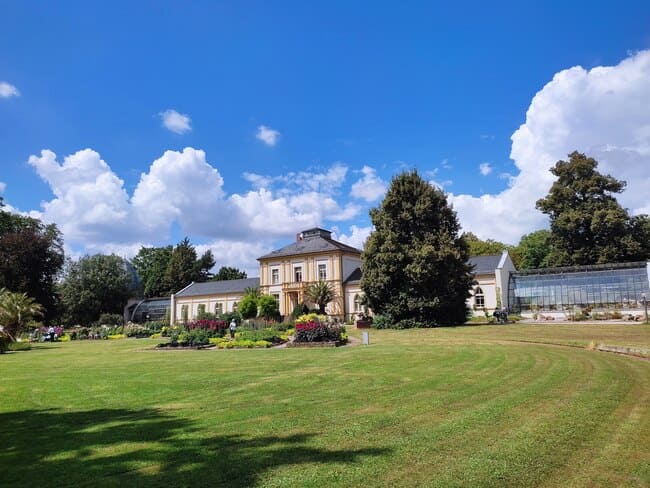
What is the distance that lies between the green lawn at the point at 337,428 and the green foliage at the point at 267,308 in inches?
1401

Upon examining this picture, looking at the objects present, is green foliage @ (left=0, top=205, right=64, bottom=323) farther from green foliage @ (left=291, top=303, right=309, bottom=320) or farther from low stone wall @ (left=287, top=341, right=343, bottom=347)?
low stone wall @ (left=287, top=341, right=343, bottom=347)

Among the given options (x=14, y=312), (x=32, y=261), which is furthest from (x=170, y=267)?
(x=14, y=312)

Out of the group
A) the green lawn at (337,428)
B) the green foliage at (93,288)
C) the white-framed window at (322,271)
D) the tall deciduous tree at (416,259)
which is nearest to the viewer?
the green lawn at (337,428)

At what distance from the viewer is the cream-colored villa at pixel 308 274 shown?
49.8 m

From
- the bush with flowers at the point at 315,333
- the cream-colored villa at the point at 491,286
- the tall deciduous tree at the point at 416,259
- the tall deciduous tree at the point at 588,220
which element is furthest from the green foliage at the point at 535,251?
the bush with flowers at the point at 315,333

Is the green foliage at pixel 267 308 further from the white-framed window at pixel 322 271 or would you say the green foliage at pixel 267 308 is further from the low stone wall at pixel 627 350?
the low stone wall at pixel 627 350

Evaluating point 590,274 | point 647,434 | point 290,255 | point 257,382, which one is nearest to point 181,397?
point 257,382

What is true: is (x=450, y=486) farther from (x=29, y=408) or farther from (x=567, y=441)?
(x=29, y=408)

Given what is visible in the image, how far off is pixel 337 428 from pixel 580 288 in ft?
130

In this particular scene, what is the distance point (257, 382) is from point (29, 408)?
4.24 metres

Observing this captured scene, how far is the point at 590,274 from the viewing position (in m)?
39.9

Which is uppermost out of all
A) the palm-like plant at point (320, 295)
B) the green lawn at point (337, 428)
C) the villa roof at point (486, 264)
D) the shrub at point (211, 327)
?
the villa roof at point (486, 264)

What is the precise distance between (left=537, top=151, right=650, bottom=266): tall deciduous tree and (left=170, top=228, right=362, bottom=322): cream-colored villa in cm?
2158

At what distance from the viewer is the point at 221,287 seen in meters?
61.5
